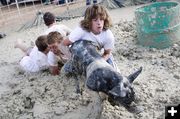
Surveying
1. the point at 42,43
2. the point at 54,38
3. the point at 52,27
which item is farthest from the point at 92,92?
the point at 52,27

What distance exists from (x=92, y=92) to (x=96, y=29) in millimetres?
674

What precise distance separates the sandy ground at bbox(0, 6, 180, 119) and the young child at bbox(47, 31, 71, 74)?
0.54ft

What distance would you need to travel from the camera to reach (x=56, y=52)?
4469 mm

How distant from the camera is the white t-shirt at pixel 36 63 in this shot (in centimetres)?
478

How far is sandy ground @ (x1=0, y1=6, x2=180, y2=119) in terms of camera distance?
3504 mm

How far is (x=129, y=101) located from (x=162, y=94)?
0.76m

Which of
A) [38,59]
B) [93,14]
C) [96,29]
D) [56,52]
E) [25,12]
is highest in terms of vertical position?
[93,14]

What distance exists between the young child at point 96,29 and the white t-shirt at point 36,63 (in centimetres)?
79

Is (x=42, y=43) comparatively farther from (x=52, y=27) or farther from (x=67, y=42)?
(x=67, y=42)

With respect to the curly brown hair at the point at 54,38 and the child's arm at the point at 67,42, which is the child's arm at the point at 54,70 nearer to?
the curly brown hair at the point at 54,38

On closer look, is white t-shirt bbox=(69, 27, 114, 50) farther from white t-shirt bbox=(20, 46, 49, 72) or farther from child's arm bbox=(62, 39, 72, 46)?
white t-shirt bbox=(20, 46, 49, 72)

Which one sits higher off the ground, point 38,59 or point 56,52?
point 56,52

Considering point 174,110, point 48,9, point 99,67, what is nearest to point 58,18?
point 48,9

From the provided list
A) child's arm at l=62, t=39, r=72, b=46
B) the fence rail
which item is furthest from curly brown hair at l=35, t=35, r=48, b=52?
the fence rail
